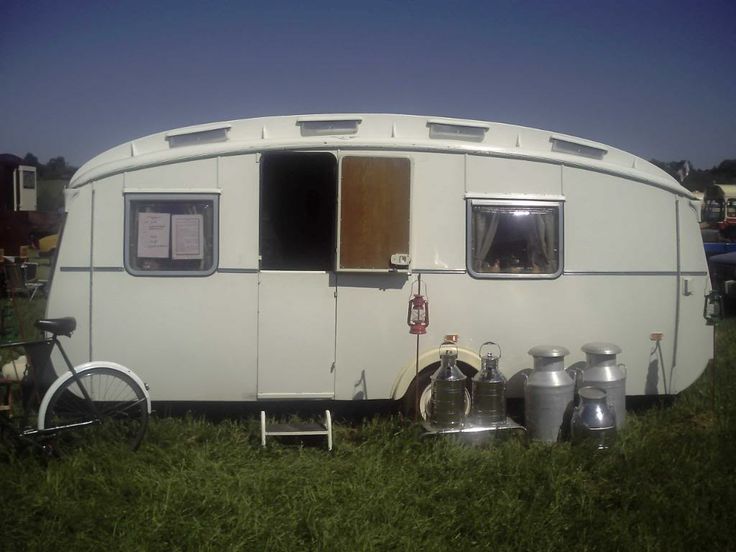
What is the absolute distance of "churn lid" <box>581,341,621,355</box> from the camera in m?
6.18

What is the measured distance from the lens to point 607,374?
620cm

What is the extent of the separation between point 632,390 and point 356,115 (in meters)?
3.51

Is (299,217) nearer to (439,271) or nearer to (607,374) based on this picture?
(439,271)

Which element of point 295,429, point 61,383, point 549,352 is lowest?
point 295,429

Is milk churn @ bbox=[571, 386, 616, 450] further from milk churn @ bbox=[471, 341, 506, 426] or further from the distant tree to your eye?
the distant tree

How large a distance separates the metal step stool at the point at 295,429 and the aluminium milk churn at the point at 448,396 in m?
0.86

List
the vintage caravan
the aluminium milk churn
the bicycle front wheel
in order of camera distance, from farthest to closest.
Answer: the vintage caravan, the aluminium milk churn, the bicycle front wheel

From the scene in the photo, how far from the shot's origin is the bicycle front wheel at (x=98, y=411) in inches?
221

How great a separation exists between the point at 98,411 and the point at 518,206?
12.6ft

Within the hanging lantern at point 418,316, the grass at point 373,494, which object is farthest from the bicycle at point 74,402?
the hanging lantern at point 418,316

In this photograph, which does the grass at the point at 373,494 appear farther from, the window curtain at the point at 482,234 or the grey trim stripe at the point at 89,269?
the window curtain at the point at 482,234

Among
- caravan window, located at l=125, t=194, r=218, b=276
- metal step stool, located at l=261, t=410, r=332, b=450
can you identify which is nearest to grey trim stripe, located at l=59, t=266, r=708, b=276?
caravan window, located at l=125, t=194, r=218, b=276

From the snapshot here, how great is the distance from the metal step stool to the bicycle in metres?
0.92

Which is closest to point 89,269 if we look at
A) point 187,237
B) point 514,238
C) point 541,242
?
point 187,237
